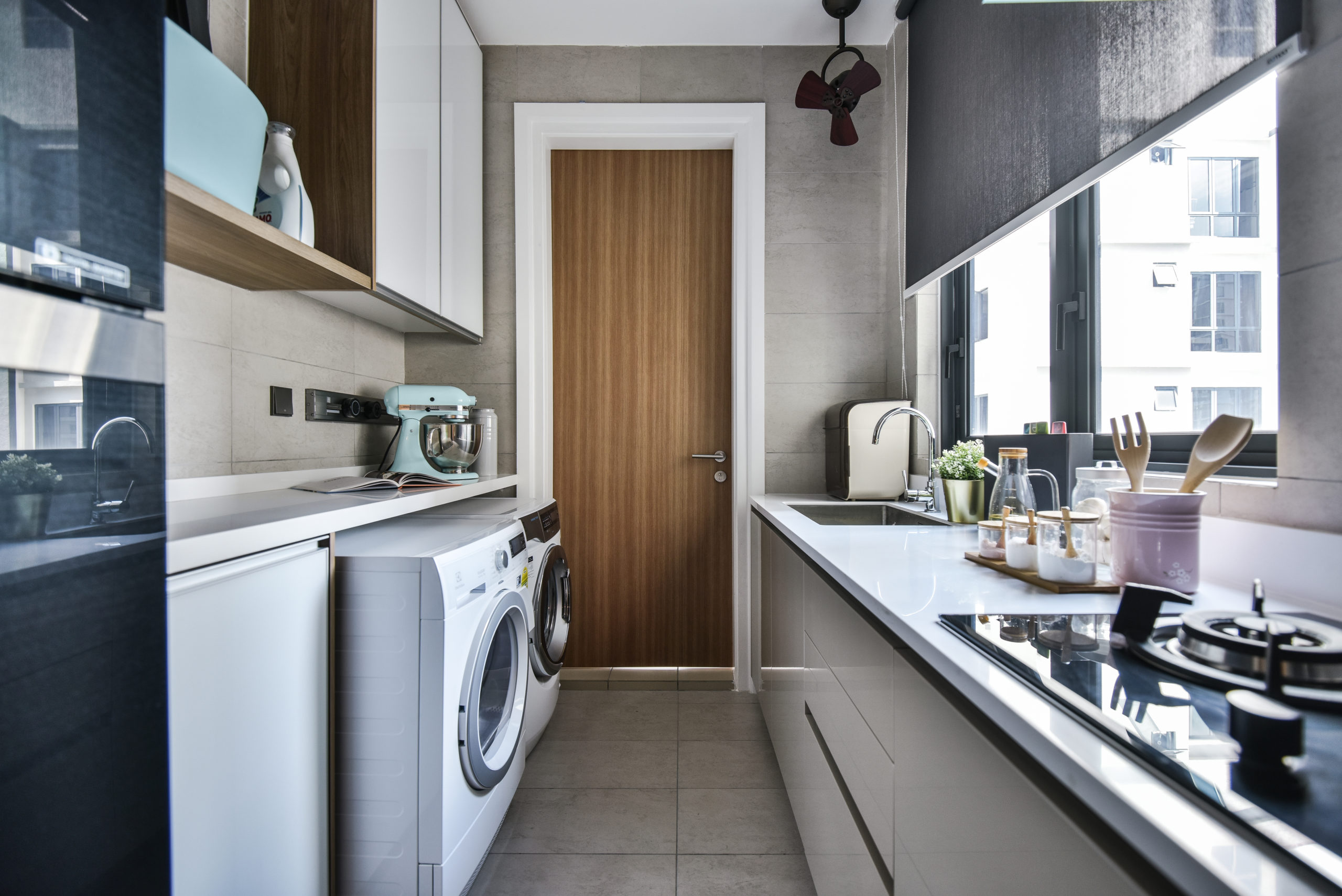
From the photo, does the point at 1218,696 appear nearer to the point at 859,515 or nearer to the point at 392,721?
the point at 392,721

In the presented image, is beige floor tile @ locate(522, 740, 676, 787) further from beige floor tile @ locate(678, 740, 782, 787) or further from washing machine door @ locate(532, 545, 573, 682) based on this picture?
washing machine door @ locate(532, 545, 573, 682)

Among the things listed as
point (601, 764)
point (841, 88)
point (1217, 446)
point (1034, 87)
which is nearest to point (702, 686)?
point (601, 764)

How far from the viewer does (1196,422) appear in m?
1.31

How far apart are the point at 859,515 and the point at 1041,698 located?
1550 millimetres

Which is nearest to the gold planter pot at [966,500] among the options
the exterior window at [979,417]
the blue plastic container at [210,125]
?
the exterior window at [979,417]

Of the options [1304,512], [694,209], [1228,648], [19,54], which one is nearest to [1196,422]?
[1304,512]

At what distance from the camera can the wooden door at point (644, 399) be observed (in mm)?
2736

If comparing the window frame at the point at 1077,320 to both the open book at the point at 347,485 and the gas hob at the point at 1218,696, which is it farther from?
the open book at the point at 347,485

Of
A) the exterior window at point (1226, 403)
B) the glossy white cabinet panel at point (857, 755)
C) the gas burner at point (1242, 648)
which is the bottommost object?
the glossy white cabinet panel at point (857, 755)

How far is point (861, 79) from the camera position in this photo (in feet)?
7.28

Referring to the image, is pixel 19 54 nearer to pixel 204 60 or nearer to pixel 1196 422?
pixel 204 60

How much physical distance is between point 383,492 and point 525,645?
1.92 feet

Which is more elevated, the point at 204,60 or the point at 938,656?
the point at 204,60

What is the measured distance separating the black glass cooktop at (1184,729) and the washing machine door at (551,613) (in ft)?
4.78
